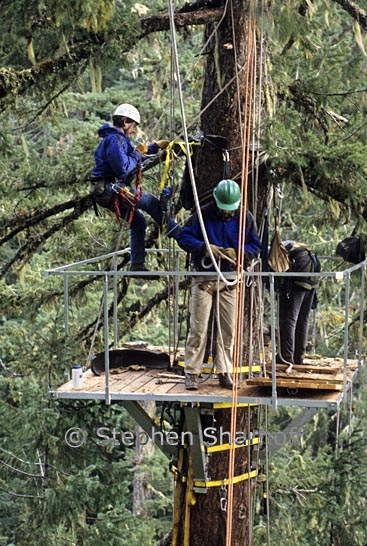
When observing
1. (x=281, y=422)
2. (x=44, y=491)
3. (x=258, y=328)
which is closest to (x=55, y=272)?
(x=258, y=328)

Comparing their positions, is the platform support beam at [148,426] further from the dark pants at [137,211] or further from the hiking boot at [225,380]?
the dark pants at [137,211]

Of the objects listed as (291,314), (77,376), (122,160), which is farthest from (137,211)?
(77,376)

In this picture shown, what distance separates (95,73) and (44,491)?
7186 mm

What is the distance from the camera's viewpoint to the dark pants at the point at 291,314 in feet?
30.7

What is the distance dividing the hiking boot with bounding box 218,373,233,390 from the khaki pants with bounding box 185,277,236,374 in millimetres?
80

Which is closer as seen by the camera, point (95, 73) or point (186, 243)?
point (186, 243)

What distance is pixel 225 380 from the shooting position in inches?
340

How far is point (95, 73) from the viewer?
9672mm

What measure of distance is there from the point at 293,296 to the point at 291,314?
0.55 feet

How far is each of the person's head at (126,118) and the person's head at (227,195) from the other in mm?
1250

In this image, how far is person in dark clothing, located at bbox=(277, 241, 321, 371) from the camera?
9320mm

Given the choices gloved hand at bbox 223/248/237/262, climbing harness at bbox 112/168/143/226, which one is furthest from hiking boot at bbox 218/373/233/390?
climbing harness at bbox 112/168/143/226

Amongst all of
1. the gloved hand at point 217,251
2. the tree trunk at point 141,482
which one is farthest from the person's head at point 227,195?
the tree trunk at point 141,482

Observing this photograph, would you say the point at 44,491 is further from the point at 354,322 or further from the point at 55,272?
the point at 55,272
